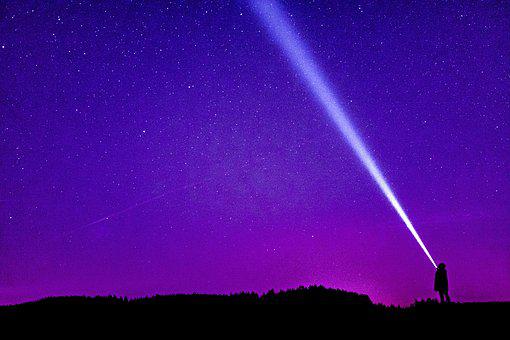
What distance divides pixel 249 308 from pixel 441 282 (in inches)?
256

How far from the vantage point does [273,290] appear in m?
14.6

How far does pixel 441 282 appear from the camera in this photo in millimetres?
13094

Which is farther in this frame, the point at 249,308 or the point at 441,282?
the point at 441,282

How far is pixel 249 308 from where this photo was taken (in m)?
12.3

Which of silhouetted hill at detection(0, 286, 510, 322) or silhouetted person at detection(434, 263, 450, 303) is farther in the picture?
silhouetted person at detection(434, 263, 450, 303)

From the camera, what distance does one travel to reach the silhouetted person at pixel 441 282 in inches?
514

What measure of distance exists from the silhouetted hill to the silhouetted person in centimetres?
139

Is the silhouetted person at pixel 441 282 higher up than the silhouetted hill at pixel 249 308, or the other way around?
the silhouetted person at pixel 441 282

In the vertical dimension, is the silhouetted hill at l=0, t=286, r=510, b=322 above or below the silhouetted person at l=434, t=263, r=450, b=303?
below

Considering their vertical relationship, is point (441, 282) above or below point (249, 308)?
above

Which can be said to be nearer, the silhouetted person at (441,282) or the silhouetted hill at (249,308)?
the silhouetted hill at (249,308)

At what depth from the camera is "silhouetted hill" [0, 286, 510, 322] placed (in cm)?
1062

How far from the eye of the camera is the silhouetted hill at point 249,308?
1062 cm

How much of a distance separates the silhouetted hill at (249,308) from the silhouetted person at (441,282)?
1391mm
